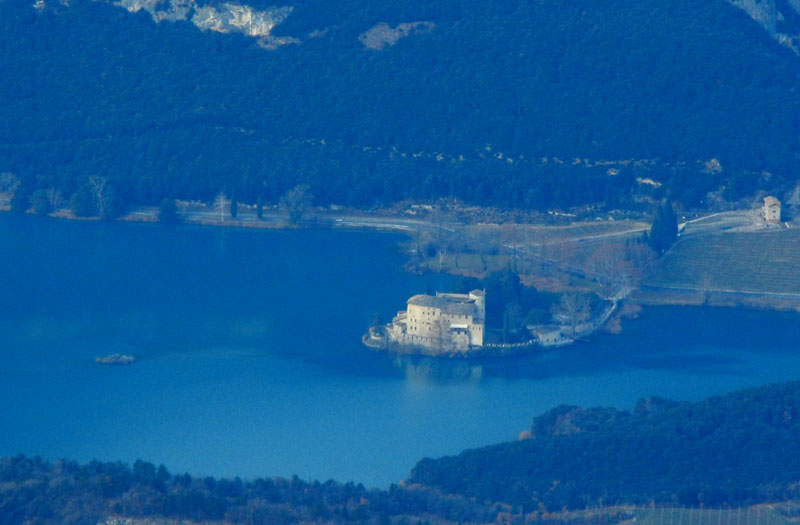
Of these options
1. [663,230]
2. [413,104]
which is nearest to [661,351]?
[663,230]

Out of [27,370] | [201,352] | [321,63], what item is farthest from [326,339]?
[321,63]

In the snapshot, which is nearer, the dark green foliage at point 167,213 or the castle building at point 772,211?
the castle building at point 772,211

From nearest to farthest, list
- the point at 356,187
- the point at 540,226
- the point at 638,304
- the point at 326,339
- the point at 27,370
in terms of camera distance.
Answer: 1. the point at 27,370
2. the point at 326,339
3. the point at 638,304
4. the point at 540,226
5. the point at 356,187

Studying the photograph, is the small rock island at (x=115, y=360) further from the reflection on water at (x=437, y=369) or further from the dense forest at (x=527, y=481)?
the dense forest at (x=527, y=481)

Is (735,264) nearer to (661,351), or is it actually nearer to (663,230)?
(663,230)

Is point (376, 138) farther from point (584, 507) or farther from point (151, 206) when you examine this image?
point (584, 507)

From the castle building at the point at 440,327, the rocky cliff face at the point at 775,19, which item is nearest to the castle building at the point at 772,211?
the castle building at the point at 440,327

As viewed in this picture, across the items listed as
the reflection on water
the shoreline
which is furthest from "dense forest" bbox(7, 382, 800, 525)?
the shoreline
